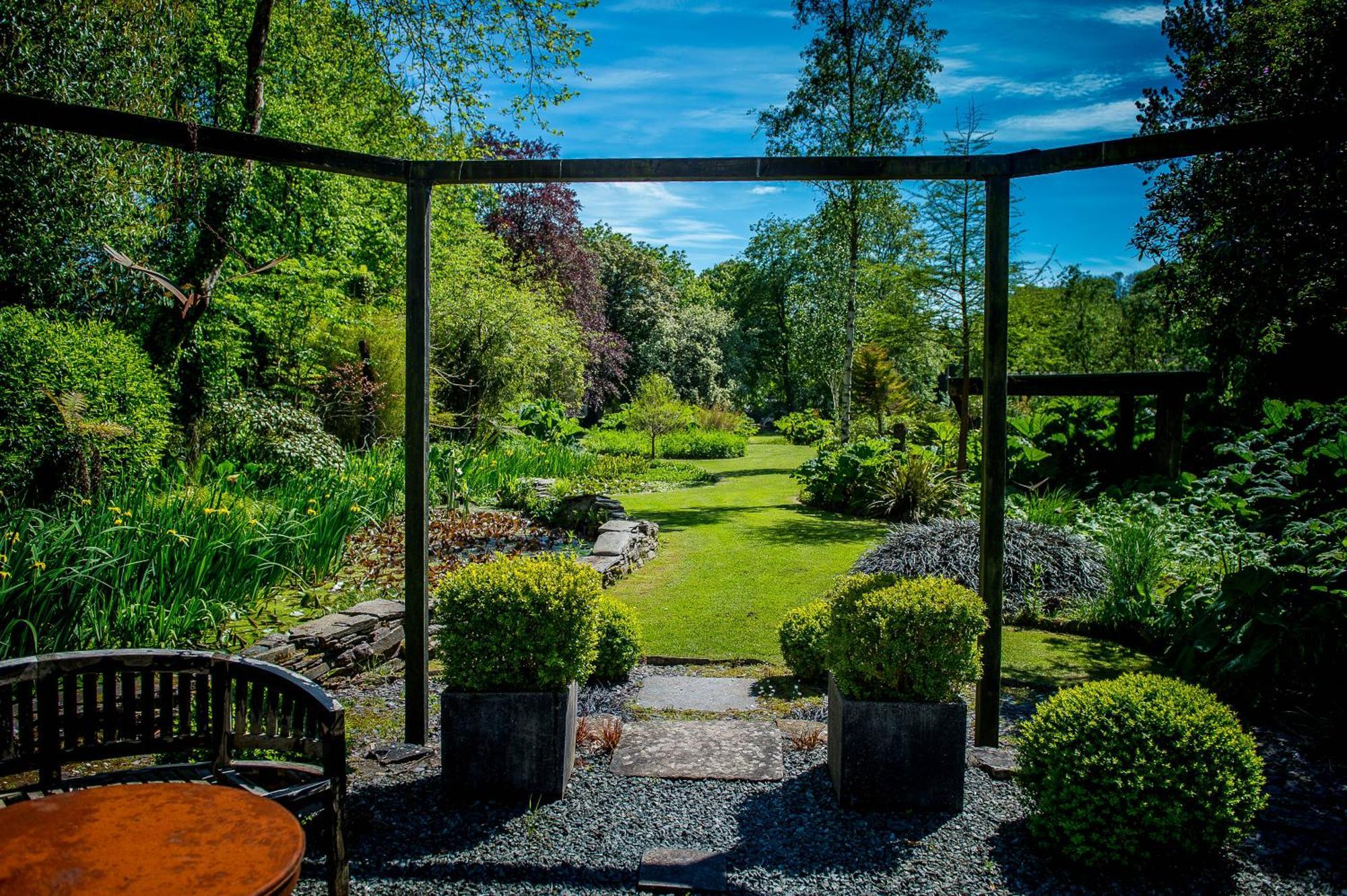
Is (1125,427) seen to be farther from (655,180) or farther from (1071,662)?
(655,180)

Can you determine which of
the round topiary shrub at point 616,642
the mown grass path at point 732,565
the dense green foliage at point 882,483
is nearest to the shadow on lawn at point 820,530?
the mown grass path at point 732,565

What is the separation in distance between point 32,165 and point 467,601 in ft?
18.3

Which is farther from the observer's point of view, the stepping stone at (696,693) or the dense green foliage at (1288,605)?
the stepping stone at (696,693)

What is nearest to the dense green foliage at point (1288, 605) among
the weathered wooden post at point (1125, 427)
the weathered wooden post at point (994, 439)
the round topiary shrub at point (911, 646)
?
the weathered wooden post at point (994, 439)

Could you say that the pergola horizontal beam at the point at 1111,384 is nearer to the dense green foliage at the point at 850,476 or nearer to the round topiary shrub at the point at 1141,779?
the dense green foliage at the point at 850,476

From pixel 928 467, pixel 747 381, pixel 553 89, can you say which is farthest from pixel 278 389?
pixel 747 381

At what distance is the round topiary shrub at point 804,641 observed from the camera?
469 centimetres

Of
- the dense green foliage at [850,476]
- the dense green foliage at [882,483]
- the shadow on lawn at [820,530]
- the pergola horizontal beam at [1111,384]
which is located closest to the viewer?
the pergola horizontal beam at [1111,384]

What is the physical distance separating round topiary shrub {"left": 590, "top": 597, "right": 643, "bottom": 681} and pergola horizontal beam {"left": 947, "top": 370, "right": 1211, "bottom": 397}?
5.78 m

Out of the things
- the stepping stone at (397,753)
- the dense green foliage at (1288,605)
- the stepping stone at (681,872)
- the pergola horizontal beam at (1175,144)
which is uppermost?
the pergola horizontal beam at (1175,144)

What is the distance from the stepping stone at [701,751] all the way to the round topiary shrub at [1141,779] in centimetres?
115

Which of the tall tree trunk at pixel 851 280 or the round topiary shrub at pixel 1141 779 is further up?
the tall tree trunk at pixel 851 280

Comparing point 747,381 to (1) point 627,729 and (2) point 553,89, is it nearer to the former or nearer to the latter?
(2) point 553,89

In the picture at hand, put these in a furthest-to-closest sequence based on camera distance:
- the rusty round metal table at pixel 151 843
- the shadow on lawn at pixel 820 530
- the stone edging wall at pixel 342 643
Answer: the shadow on lawn at pixel 820 530 → the stone edging wall at pixel 342 643 → the rusty round metal table at pixel 151 843
